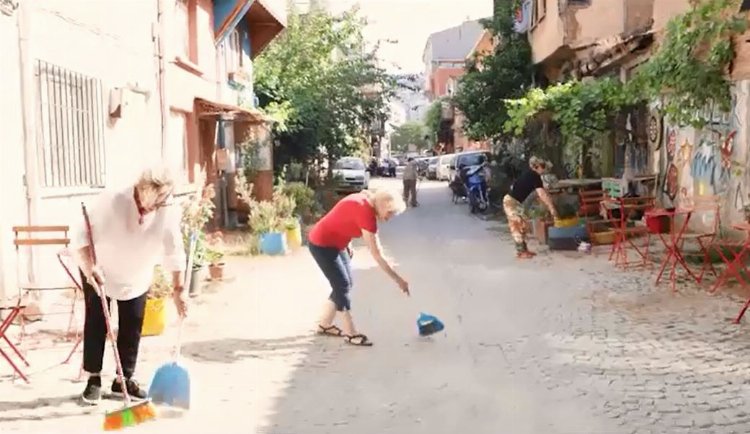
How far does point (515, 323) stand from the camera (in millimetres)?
8062

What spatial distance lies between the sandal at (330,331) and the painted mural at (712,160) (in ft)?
22.0

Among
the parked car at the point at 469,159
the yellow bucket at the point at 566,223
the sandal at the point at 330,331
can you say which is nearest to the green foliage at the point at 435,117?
the parked car at the point at 469,159

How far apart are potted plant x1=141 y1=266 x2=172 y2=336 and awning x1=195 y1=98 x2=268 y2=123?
794 cm

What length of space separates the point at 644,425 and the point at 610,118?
39.9 ft

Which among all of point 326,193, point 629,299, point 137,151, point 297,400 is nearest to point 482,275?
point 629,299

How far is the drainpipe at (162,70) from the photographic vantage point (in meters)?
12.8

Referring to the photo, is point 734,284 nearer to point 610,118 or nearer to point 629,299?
point 629,299

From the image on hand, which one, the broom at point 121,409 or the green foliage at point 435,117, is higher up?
the green foliage at point 435,117

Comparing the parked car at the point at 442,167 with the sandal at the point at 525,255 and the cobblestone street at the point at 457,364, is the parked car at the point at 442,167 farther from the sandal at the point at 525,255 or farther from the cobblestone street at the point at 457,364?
the cobblestone street at the point at 457,364

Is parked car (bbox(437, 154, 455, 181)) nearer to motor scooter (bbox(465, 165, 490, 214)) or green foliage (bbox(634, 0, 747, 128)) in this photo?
motor scooter (bbox(465, 165, 490, 214))

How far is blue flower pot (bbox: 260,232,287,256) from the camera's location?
13.3 metres

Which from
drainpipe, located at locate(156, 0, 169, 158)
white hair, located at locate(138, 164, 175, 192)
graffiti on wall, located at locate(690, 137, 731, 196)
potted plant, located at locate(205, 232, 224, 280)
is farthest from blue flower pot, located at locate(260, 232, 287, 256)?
white hair, located at locate(138, 164, 175, 192)

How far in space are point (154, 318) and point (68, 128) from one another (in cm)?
299

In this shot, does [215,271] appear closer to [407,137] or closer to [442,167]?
[442,167]
